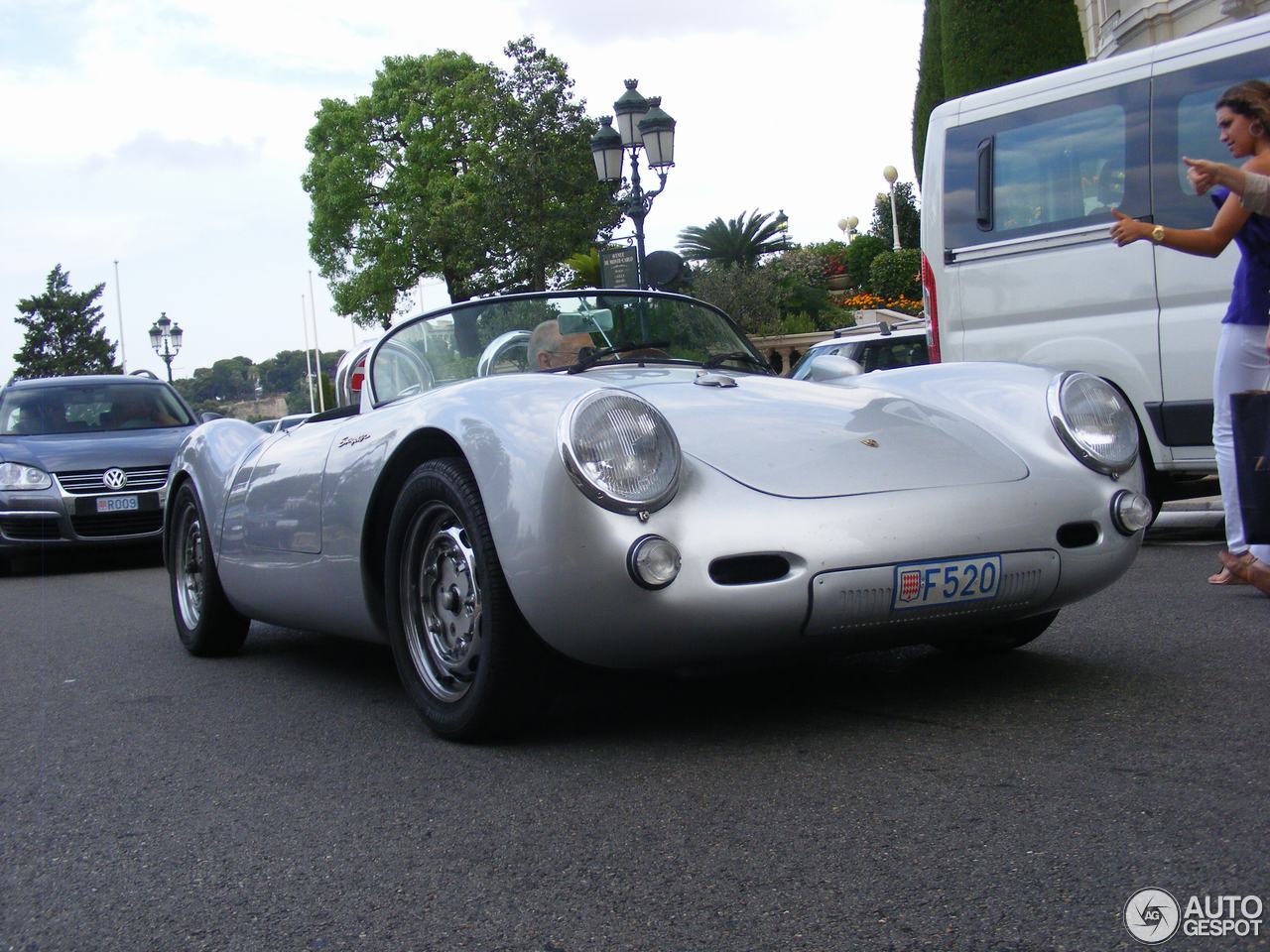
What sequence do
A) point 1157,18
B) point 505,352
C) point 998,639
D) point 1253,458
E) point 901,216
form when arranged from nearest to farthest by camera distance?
1. point 998,639
2. point 505,352
3. point 1253,458
4. point 1157,18
5. point 901,216

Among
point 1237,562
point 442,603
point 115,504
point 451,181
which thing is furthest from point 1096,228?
point 451,181

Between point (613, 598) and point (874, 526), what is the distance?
613mm

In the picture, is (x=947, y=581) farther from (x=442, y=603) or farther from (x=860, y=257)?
(x=860, y=257)

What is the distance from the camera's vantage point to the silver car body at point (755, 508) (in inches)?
125

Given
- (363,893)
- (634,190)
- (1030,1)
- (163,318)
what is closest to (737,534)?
(363,893)

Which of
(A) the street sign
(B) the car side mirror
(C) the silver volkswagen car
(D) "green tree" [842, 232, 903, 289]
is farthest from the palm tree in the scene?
(B) the car side mirror

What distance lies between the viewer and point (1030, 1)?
20016 millimetres

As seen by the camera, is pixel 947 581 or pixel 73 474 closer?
pixel 947 581

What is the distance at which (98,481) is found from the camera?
437 inches

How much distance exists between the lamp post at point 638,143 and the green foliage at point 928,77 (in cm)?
1145

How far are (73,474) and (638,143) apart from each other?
24.6 feet

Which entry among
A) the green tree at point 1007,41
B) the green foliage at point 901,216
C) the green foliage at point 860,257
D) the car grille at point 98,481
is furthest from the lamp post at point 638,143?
the green foliage at point 901,216

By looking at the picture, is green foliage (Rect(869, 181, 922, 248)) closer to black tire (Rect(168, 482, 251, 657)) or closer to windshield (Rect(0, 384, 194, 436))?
windshield (Rect(0, 384, 194, 436))

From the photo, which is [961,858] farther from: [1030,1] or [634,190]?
[1030,1]
